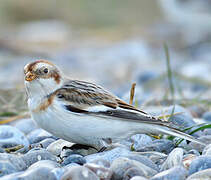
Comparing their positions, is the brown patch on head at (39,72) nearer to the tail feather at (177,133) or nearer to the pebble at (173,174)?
the tail feather at (177,133)

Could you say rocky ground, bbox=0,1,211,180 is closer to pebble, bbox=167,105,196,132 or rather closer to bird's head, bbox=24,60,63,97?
pebble, bbox=167,105,196,132

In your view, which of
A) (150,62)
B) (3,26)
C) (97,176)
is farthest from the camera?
(3,26)

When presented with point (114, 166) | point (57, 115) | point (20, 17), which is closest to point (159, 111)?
point (57, 115)

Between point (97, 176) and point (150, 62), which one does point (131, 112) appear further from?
point (150, 62)

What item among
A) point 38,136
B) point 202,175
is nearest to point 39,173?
point 202,175

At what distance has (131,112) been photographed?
3648 mm

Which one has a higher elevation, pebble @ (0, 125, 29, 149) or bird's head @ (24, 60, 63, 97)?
bird's head @ (24, 60, 63, 97)

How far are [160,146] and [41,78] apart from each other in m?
1.04

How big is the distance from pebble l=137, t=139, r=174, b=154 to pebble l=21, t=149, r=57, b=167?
2.33ft

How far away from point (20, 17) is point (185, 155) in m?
15.3

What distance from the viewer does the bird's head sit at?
146 inches

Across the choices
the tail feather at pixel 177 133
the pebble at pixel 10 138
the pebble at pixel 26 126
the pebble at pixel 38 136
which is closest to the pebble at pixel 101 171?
the tail feather at pixel 177 133

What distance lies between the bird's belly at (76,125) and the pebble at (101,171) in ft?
1.68

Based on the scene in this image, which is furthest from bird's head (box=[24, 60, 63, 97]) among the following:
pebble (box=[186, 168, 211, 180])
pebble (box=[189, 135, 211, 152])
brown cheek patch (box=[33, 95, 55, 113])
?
pebble (box=[186, 168, 211, 180])
